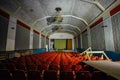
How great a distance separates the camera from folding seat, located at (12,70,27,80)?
4199mm

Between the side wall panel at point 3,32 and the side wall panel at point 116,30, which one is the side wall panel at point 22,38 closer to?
the side wall panel at point 3,32

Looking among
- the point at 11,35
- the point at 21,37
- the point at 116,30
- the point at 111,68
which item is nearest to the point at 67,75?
the point at 111,68

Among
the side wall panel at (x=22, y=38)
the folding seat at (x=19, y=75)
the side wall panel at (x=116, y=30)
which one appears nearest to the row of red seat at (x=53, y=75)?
the folding seat at (x=19, y=75)

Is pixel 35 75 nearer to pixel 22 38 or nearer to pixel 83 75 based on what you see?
pixel 83 75

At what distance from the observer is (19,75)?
426 centimetres

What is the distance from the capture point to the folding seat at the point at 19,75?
4.20 metres

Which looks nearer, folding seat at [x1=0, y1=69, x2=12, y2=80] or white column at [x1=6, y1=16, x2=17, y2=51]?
folding seat at [x1=0, y1=69, x2=12, y2=80]

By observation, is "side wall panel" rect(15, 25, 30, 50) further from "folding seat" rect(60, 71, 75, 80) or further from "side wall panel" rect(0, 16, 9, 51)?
"folding seat" rect(60, 71, 75, 80)

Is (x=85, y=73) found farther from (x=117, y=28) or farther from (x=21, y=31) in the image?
(x=21, y=31)

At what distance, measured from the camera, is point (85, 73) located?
410 centimetres

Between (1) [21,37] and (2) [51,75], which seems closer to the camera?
(2) [51,75]

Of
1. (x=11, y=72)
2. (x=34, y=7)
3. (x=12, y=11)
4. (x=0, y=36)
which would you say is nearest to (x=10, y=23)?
(x=12, y=11)

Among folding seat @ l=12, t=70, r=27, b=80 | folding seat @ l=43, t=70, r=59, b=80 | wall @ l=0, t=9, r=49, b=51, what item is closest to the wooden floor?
folding seat @ l=43, t=70, r=59, b=80

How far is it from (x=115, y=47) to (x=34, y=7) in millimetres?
8699
